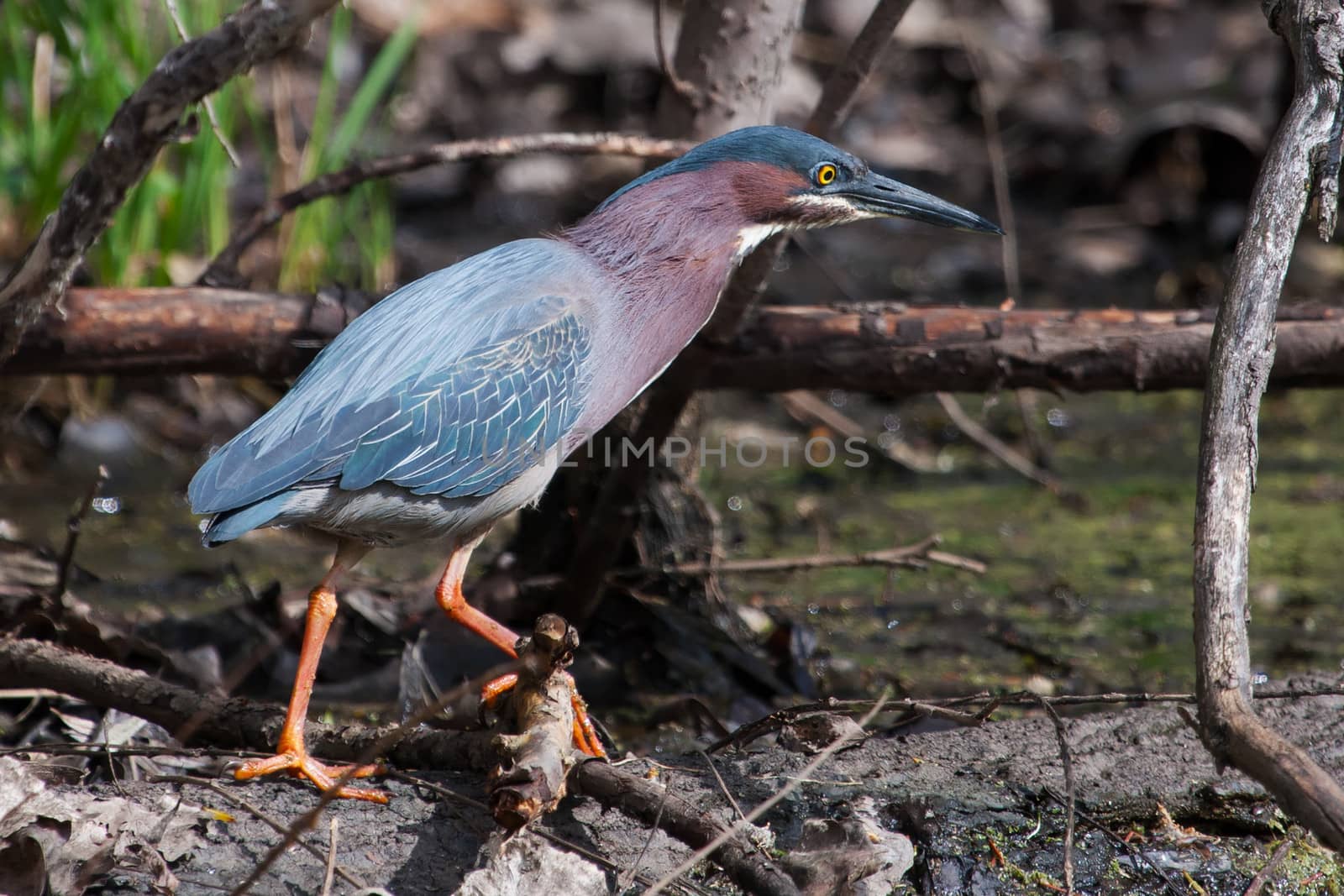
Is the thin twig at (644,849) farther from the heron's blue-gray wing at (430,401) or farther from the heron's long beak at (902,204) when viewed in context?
the heron's long beak at (902,204)

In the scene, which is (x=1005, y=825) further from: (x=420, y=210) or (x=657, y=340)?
(x=420, y=210)

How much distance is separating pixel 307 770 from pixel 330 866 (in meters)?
0.53

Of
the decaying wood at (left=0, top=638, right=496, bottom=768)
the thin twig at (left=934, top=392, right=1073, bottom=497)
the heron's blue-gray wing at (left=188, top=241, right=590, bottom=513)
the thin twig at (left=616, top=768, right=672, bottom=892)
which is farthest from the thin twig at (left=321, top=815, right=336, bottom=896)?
the thin twig at (left=934, top=392, right=1073, bottom=497)

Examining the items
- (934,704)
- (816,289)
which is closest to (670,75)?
(934,704)

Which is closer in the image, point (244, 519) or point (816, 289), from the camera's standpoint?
point (244, 519)

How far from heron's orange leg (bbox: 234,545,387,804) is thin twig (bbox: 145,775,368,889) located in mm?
122

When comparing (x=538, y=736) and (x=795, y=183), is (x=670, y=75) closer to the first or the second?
(x=795, y=183)

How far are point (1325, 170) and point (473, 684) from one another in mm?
1931

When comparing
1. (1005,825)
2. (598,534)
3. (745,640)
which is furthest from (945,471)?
(1005,825)

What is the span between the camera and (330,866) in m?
2.45

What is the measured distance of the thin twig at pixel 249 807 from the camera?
2.52 metres

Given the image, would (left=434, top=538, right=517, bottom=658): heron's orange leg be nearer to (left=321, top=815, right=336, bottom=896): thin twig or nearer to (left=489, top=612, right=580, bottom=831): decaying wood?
(left=489, top=612, right=580, bottom=831): decaying wood

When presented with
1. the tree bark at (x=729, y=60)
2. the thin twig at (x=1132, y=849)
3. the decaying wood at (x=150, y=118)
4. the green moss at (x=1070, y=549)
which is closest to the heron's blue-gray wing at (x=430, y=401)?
the decaying wood at (x=150, y=118)

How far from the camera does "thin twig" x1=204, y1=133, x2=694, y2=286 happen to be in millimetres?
3875
